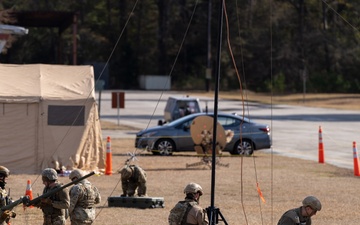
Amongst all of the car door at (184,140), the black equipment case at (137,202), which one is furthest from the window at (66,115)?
the black equipment case at (137,202)

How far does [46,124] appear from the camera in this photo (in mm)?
24625

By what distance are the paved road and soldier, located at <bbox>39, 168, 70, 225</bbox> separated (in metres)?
7.45

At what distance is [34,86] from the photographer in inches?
990

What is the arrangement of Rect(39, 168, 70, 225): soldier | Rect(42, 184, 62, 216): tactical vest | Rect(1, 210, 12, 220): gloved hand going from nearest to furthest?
1. Rect(1, 210, 12, 220): gloved hand
2. Rect(39, 168, 70, 225): soldier
3. Rect(42, 184, 62, 216): tactical vest

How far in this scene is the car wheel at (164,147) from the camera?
101 ft

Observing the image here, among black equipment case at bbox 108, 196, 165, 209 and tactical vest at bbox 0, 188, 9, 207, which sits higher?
tactical vest at bbox 0, 188, 9, 207

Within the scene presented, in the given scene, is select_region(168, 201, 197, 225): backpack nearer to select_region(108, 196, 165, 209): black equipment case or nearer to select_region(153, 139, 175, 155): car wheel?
select_region(108, 196, 165, 209): black equipment case

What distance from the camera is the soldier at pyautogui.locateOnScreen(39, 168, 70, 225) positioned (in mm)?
12094

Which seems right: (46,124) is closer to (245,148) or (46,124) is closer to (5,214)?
(245,148)

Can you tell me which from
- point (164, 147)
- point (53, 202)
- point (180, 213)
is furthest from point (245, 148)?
point (180, 213)

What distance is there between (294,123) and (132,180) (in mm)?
29666

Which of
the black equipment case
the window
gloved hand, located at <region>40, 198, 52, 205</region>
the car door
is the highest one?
the window

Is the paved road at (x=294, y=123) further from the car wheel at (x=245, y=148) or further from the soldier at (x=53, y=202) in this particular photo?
the soldier at (x=53, y=202)

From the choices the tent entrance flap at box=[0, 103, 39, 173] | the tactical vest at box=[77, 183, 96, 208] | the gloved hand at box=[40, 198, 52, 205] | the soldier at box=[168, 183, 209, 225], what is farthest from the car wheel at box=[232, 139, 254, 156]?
the soldier at box=[168, 183, 209, 225]
